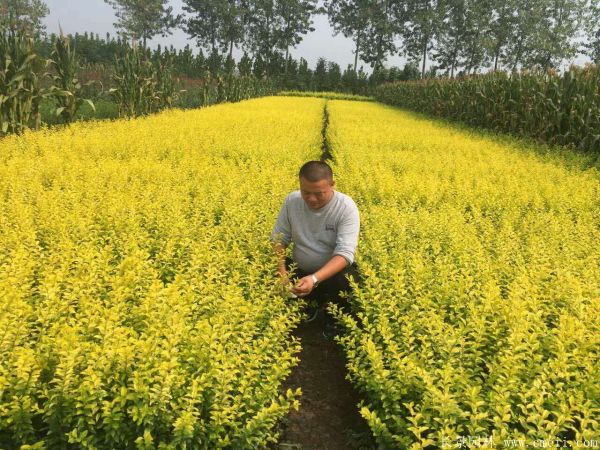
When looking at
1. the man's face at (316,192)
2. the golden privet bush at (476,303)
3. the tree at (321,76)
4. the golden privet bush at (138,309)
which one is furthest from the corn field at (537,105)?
the tree at (321,76)

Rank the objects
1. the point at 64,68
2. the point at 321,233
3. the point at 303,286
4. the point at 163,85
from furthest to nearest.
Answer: the point at 163,85
the point at 64,68
the point at 321,233
the point at 303,286

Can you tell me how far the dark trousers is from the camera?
3.86 m

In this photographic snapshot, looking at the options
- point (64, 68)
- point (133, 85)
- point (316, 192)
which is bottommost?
point (316, 192)

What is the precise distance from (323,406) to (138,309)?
1.42 m

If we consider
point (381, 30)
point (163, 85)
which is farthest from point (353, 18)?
point (163, 85)

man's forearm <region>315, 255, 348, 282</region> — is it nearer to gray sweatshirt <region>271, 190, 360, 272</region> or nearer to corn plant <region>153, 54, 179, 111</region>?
gray sweatshirt <region>271, 190, 360, 272</region>

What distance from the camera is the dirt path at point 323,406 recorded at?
2.69 meters

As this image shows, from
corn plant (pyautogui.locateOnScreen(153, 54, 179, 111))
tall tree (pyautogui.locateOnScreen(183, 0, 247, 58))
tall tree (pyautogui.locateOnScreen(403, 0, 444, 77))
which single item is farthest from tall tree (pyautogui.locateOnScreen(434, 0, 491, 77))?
corn plant (pyautogui.locateOnScreen(153, 54, 179, 111))

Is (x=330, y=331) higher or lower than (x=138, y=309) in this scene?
lower

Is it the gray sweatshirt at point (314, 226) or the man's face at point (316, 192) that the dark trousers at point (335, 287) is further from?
the man's face at point (316, 192)

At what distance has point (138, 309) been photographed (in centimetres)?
265

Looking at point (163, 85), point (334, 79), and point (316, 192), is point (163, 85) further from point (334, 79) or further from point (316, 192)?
point (334, 79)

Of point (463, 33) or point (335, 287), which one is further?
point (463, 33)

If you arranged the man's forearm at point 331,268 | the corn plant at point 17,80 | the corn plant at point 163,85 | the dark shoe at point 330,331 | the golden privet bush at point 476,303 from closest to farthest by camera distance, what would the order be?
the golden privet bush at point 476,303
the man's forearm at point 331,268
the dark shoe at point 330,331
the corn plant at point 17,80
the corn plant at point 163,85
